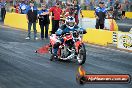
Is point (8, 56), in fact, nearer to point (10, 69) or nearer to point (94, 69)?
point (10, 69)

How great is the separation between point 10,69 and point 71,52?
232 cm

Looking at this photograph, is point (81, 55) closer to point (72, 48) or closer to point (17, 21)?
point (72, 48)

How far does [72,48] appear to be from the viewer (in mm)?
12555

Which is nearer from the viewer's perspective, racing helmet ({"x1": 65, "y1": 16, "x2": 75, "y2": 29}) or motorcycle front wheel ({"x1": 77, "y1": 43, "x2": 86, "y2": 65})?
motorcycle front wheel ({"x1": 77, "y1": 43, "x2": 86, "y2": 65})

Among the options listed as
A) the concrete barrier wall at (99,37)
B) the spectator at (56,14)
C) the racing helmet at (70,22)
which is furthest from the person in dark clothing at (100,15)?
the racing helmet at (70,22)

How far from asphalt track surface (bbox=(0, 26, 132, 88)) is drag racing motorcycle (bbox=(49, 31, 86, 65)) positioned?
22cm

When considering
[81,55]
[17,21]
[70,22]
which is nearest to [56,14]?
[70,22]

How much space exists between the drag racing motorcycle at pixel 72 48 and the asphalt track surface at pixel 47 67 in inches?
8.5

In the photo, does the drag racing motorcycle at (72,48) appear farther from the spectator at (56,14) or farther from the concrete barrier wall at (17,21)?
the concrete barrier wall at (17,21)

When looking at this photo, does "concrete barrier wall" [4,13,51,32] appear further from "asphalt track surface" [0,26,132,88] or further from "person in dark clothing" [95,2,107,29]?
"asphalt track surface" [0,26,132,88]

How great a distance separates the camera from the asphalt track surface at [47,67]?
9078 millimetres

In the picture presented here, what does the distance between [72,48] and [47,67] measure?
126 centimetres

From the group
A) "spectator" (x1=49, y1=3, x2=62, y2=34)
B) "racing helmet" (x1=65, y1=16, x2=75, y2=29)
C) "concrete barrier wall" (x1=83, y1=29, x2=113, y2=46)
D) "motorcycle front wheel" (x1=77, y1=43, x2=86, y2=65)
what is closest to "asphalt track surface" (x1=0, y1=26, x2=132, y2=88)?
"motorcycle front wheel" (x1=77, y1=43, x2=86, y2=65)

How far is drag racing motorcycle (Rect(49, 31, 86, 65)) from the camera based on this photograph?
1218 cm
